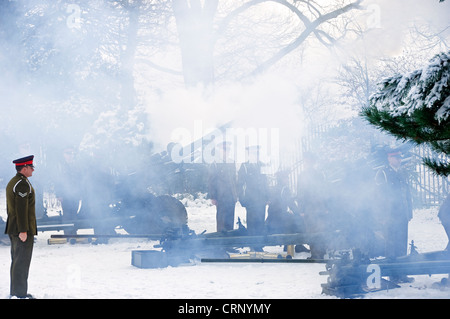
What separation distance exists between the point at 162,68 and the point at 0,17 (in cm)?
618

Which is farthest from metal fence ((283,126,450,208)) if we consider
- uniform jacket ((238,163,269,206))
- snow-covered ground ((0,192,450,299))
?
snow-covered ground ((0,192,450,299))

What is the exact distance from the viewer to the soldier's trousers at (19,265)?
5.80m

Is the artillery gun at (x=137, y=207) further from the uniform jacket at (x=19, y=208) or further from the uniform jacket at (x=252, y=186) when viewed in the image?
the uniform jacket at (x=19, y=208)

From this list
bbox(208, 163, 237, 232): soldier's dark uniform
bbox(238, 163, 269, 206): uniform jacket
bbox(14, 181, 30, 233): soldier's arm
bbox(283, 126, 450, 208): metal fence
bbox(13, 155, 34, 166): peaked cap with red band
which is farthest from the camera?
bbox(283, 126, 450, 208): metal fence

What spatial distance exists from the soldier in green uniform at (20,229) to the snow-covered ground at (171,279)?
0.31m

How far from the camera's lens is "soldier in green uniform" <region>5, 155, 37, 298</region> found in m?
5.77

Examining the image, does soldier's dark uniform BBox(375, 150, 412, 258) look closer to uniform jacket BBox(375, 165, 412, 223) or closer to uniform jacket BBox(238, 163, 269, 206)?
uniform jacket BBox(375, 165, 412, 223)

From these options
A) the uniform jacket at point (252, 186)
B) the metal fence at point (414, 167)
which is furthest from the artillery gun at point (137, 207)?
the metal fence at point (414, 167)

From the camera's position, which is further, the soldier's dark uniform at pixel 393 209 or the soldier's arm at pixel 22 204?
the soldier's dark uniform at pixel 393 209

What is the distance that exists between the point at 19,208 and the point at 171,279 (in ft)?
6.77

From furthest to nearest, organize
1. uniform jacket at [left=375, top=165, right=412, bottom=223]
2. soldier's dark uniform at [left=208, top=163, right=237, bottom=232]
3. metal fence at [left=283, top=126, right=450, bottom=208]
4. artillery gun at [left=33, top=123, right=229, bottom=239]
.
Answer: metal fence at [left=283, top=126, right=450, bottom=208]
artillery gun at [left=33, top=123, right=229, bottom=239]
soldier's dark uniform at [left=208, top=163, right=237, bottom=232]
uniform jacket at [left=375, top=165, right=412, bottom=223]

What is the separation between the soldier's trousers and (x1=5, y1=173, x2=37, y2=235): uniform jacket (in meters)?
0.10
